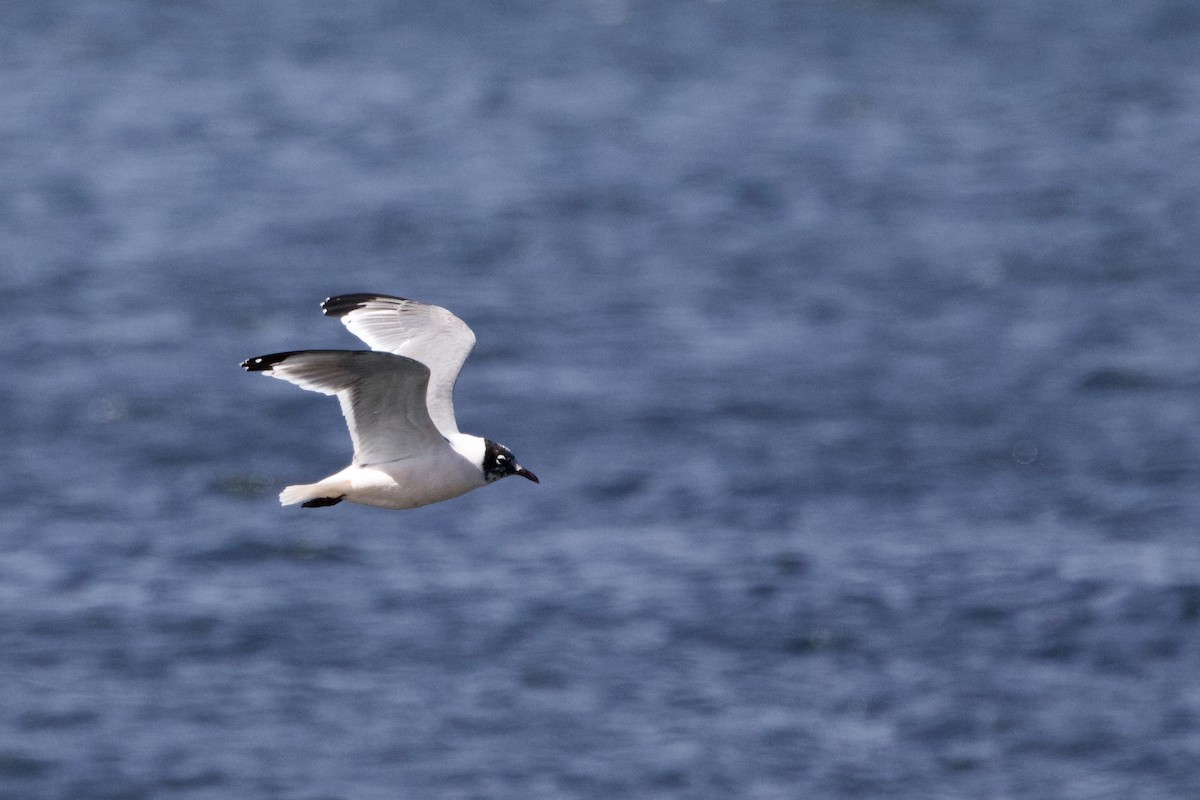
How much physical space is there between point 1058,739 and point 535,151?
90.5 ft

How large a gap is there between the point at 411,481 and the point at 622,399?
1122 inches

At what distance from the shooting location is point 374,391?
1260 cm

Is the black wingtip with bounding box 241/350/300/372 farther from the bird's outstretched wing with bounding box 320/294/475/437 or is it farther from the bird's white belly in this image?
the bird's outstretched wing with bounding box 320/294/475/437

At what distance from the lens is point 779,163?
52188mm

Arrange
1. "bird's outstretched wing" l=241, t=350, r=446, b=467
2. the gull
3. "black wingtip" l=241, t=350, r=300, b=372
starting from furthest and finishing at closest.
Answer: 1. the gull
2. "bird's outstretched wing" l=241, t=350, r=446, b=467
3. "black wingtip" l=241, t=350, r=300, b=372

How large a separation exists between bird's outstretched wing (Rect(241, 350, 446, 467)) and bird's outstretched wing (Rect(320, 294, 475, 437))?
554mm

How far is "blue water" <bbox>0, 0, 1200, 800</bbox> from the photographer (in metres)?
30.7

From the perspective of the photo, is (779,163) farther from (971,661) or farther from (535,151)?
(971,661)

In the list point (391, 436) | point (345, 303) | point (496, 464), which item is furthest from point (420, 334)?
point (496, 464)

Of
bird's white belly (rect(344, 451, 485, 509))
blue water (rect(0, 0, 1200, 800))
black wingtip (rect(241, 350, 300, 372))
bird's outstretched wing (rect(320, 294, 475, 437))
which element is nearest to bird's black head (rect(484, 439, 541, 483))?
bird's white belly (rect(344, 451, 485, 509))

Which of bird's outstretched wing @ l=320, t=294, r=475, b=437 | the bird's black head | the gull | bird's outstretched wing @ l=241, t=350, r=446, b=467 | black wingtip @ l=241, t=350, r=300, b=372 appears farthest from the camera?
bird's outstretched wing @ l=320, t=294, r=475, b=437

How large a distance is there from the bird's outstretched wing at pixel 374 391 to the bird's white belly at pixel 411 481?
137 mm

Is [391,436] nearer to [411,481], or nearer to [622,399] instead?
[411,481]

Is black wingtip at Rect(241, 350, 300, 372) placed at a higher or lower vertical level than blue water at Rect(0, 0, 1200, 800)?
lower
